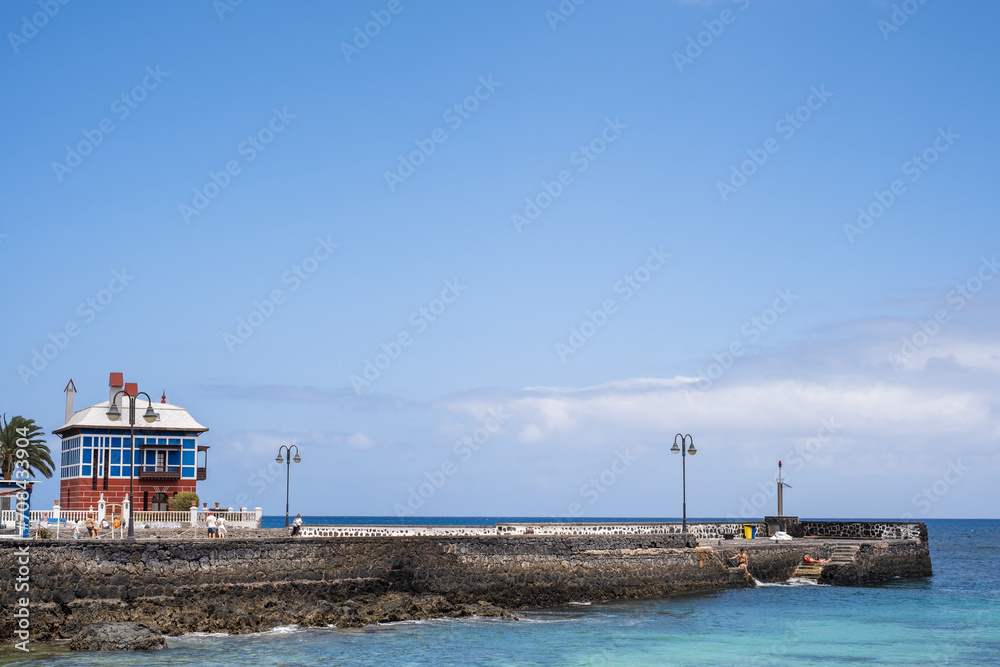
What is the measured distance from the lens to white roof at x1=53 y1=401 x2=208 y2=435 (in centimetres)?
4662

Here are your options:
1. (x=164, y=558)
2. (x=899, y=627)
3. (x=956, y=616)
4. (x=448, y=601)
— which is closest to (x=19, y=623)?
(x=164, y=558)

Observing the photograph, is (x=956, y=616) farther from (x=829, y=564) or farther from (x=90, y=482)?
(x=90, y=482)

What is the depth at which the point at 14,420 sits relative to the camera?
4688 cm

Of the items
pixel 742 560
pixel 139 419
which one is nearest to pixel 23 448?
pixel 139 419

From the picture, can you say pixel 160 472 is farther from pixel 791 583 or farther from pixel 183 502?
pixel 791 583

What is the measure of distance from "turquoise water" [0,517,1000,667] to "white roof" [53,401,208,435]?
778 inches

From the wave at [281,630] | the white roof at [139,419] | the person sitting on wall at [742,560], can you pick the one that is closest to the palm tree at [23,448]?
the white roof at [139,419]

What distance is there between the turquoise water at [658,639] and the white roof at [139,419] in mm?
19771

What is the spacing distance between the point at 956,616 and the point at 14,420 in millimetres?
43858

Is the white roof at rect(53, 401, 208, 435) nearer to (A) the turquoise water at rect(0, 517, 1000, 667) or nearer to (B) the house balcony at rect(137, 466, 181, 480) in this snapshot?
(B) the house balcony at rect(137, 466, 181, 480)

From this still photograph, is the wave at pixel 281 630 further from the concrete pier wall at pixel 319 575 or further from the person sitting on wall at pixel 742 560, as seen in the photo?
the person sitting on wall at pixel 742 560

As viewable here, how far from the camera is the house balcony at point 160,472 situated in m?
46.9

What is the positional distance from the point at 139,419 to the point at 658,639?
2910 centimetres

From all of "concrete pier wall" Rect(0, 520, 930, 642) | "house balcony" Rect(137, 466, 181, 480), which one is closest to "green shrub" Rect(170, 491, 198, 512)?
"house balcony" Rect(137, 466, 181, 480)
